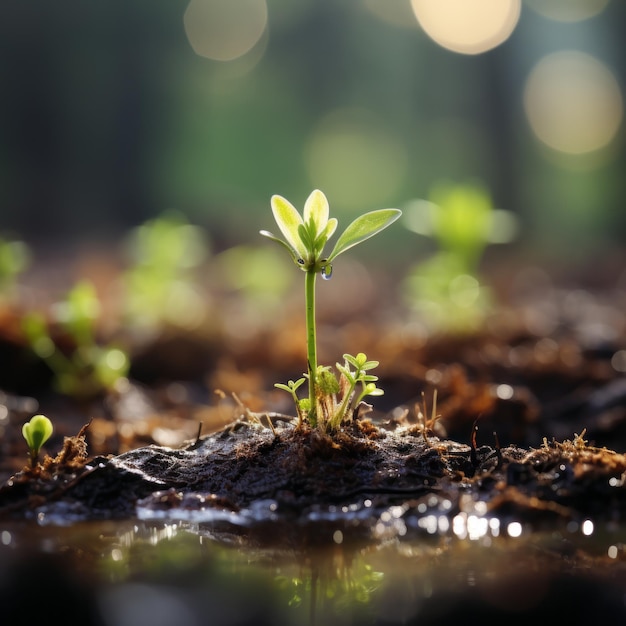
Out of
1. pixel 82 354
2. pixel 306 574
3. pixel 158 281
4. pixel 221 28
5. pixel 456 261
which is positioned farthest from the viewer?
pixel 221 28

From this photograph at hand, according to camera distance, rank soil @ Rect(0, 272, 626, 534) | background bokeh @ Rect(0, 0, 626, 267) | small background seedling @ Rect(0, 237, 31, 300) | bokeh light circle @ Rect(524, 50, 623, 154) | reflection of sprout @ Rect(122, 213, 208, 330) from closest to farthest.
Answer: soil @ Rect(0, 272, 626, 534) → small background seedling @ Rect(0, 237, 31, 300) → reflection of sprout @ Rect(122, 213, 208, 330) → background bokeh @ Rect(0, 0, 626, 267) → bokeh light circle @ Rect(524, 50, 623, 154)

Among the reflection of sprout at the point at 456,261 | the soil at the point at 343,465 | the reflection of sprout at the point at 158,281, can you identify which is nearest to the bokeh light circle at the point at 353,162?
the reflection of sprout at the point at 158,281

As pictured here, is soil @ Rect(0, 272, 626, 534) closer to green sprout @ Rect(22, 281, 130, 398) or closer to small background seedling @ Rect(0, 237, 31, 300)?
green sprout @ Rect(22, 281, 130, 398)

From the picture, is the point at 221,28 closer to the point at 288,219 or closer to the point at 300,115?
the point at 300,115

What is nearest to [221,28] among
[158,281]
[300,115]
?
[300,115]

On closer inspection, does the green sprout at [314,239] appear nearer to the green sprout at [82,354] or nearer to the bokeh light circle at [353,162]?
the green sprout at [82,354]

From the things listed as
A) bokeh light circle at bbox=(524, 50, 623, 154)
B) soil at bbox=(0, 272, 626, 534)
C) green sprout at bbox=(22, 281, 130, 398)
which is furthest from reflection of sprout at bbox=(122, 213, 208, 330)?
bokeh light circle at bbox=(524, 50, 623, 154)
